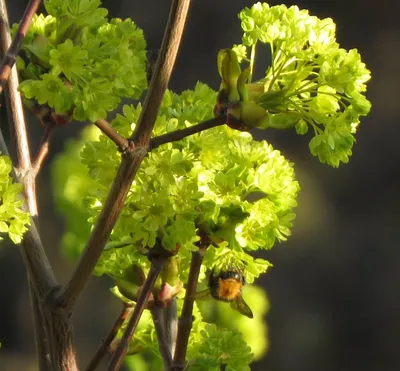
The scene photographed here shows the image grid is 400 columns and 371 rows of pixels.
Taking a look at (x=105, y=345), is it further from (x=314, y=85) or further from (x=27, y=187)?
(x=314, y=85)

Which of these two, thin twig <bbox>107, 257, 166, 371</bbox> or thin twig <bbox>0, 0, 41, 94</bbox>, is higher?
thin twig <bbox>0, 0, 41, 94</bbox>

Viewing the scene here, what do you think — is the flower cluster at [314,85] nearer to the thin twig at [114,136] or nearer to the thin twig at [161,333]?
the thin twig at [114,136]

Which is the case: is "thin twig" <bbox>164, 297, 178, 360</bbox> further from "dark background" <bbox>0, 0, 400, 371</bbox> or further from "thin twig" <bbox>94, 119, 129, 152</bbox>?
"dark background" <bbox>0, 0, 400, 371</bbox>

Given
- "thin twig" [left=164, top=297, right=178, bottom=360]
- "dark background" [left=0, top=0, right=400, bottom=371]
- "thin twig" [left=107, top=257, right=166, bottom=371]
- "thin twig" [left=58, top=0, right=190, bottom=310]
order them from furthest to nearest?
"dark background" [left=0, top=0, right=400, bottom=371] → "thin twig" [left=164, top=297, right=178, bottom=360] → "thin twig" [left=107, top=257, right=166, bottom=371] → "thin twig" [left=58, top=0, right=190, bottom=310]

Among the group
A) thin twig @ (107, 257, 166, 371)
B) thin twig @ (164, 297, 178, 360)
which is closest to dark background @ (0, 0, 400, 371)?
thin twig @ (164, 297, 178, 360)

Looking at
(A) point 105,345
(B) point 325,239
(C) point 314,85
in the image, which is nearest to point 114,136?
(C) point 314,85

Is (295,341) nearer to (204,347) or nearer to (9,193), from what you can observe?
(204,347)
